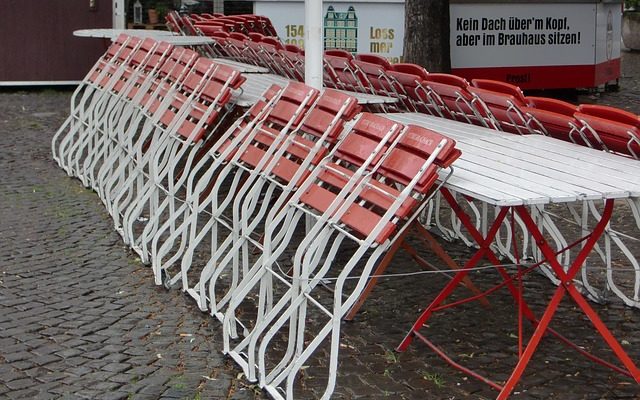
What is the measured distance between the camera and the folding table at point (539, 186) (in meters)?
4.66

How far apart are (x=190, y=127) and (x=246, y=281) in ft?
6.72

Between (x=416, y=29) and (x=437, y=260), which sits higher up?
(x=416, y=29)

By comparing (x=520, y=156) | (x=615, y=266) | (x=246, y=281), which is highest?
(x=520, y=156)

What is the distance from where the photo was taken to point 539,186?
4.79 metres

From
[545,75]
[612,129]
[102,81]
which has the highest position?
[612,129]

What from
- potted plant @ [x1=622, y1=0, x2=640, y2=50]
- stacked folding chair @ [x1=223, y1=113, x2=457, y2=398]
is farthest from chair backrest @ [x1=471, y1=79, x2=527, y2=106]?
potted plant @ [x1=622, y1=0, x2=640, y2=50]

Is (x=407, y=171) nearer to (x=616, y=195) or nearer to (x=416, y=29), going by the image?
(x=616, y=195)

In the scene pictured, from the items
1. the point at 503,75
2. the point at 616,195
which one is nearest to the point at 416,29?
the point at 503,75

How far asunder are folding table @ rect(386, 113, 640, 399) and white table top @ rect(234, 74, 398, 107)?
1.39 m

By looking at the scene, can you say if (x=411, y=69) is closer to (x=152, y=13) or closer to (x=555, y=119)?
(x=555, y=119)

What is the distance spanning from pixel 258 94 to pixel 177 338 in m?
2.58

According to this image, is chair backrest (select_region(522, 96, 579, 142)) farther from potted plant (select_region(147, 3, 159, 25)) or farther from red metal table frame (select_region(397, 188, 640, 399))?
potted plant (select_region(147, 3, 159, 25))

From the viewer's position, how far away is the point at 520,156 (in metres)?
5.62

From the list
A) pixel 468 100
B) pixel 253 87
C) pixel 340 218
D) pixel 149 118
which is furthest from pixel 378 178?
pixel 253 87
